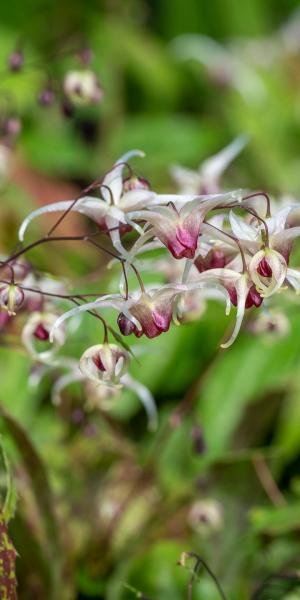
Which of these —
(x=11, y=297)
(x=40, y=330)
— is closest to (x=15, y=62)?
(x=40, y=330)

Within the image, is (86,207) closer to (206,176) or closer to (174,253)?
(174,253)

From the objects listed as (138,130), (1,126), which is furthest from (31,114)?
(1,126)

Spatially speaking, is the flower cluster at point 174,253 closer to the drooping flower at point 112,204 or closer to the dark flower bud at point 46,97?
the drooping flower at point 112,204

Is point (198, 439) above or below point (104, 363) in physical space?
below

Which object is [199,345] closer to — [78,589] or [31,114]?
[78,589]

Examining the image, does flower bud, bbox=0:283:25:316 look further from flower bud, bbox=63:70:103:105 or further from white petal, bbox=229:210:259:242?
flower bud, bbox=63:70:103:105

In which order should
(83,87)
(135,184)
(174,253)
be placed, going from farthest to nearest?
(83,87) → (135,184) → (174,253)
